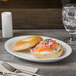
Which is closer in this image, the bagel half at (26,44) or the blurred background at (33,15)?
the bagel half at (26,44)

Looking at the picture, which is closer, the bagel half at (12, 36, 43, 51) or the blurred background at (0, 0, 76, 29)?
the bagel half at (12, 36, 43, 51)

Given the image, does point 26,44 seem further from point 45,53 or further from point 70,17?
point 70,17

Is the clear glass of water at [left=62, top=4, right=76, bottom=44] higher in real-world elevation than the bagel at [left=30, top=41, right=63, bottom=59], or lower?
higher

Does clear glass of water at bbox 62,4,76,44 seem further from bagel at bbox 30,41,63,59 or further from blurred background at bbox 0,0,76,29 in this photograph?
blurred background at bbox 0,0,76,29

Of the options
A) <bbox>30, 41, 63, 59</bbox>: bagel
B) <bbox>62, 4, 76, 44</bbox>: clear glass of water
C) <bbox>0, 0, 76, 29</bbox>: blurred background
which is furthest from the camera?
<bbox>0, 0, 76, 29</bbox>: blurred background

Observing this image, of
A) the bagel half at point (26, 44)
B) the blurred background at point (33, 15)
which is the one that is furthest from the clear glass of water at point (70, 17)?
the blurred background at point (33, 15)

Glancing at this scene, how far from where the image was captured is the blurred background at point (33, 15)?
6.44 ft

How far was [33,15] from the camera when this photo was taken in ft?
6.73

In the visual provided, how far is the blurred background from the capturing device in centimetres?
196

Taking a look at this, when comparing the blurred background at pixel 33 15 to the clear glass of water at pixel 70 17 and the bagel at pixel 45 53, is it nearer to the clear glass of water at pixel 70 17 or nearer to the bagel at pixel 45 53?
the clear glass of water at pixel 70 17

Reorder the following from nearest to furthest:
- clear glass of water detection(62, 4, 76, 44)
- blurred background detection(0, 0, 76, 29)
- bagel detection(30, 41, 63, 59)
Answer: bagel detection(30, 41, 63, 59)
clear glass of water detection(62, 4, 76, 44)
blurred background detection(0, 0, 76, 29)

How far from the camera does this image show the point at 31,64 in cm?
120

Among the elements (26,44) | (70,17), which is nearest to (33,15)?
(70,17)

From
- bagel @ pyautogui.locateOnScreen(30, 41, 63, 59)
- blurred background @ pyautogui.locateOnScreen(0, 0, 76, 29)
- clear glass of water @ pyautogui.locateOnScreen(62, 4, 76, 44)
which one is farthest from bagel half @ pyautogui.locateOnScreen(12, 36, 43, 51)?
blurred background @ pyautogui.locateOnScreen(0, 0, 76, 29)
